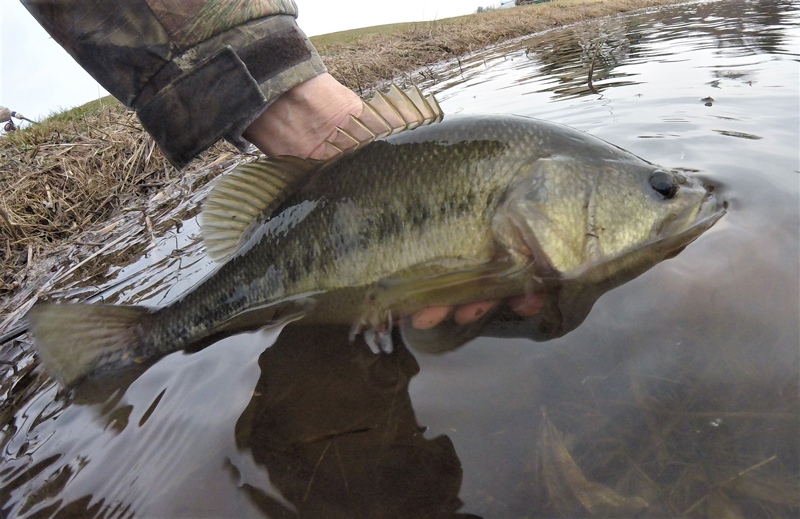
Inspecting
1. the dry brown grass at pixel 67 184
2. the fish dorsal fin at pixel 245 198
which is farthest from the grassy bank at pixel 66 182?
the fish dorsal fin at pixel 245 198

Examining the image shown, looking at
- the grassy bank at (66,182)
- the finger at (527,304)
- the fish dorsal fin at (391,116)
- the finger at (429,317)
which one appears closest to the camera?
the finger at (527,304)

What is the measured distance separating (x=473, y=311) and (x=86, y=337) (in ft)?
5.77

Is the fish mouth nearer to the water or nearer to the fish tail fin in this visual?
the water

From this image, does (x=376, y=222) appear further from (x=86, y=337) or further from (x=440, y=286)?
(x=86, y=337)

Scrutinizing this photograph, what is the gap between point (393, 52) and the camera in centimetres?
1477

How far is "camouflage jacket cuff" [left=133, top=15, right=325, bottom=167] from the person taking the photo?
2393mm

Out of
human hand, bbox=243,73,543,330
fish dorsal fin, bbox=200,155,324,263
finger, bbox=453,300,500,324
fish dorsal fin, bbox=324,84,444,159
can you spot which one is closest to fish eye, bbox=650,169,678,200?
finger, bbox=453,300,500,324

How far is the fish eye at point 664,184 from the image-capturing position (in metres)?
1.79

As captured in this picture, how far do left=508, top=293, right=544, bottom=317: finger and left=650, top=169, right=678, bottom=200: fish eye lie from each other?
0.68 m

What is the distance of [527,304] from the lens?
178cm

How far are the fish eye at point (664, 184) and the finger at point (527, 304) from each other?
0.68 meters

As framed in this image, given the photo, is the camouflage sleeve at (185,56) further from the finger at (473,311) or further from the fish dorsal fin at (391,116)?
the finger at (473,311)

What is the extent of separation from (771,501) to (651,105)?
3.88 m

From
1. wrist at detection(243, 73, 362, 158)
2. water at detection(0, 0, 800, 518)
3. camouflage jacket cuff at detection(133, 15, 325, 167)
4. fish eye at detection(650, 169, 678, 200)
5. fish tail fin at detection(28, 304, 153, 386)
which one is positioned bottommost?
water at detection(0, 0, 800, 518)
